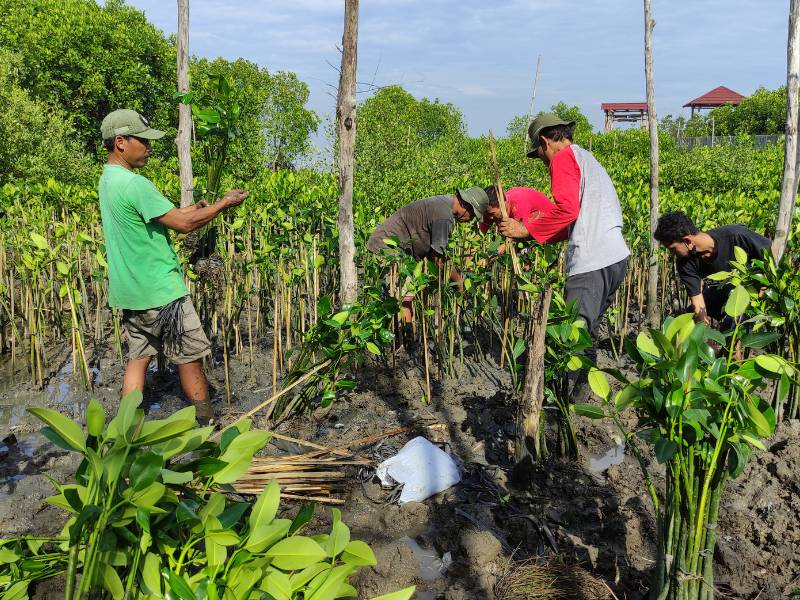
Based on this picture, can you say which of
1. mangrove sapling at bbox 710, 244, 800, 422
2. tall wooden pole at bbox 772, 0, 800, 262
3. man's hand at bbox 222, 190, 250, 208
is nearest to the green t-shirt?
man's hand at bbox 222, 190, 250, 208

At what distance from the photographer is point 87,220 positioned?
25.1 feet

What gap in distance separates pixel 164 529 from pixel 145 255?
243 centimetres

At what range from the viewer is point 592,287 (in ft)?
12.3

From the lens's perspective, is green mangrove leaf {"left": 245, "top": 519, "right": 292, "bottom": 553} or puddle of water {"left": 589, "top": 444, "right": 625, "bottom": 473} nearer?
green mangrove leaf {"left": 245, "top": 519, "right": 292, "bottom": 553}

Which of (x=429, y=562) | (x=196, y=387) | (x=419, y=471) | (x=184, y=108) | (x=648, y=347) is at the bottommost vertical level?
(x=429, y=562)

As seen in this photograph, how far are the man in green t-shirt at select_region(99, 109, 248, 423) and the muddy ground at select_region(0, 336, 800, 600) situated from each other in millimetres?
644

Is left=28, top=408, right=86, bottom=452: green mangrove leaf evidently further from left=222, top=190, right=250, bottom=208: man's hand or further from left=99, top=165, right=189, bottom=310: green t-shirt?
left=222, top=190, right=250, bottom=208: man's hand

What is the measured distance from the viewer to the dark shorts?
3.73 meters

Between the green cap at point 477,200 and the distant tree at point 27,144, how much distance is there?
9.38m

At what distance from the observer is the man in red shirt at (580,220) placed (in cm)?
365

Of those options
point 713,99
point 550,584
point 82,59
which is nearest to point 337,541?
point 550,584

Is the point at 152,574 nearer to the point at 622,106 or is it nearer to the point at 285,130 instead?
the point at 285,130

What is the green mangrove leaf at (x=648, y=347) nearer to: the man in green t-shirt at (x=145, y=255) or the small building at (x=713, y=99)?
the man in green t-shirt at (x=145, y=255)

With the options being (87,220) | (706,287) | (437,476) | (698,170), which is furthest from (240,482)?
(698,170)
